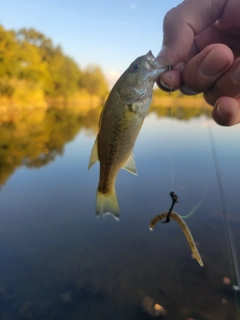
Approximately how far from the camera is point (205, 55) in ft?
5.79

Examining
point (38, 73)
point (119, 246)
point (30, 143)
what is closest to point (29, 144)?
point (30, 143)

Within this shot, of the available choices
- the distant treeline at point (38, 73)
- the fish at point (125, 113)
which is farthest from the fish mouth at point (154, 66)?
the distant treeline at point (38, 73)

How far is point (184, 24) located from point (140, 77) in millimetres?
728

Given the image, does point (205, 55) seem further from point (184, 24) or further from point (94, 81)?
point (94, 81)

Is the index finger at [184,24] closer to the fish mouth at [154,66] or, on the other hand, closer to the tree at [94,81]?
the fish mouth at [154,66]

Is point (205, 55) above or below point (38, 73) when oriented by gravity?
below

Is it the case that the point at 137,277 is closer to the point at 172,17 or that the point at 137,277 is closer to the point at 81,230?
the point at 81,230

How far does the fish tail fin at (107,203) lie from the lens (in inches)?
75.8

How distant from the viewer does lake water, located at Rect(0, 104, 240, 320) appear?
4168 millimetres

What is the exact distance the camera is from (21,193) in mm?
8117

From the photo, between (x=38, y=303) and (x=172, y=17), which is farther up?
(x=172, y=17)

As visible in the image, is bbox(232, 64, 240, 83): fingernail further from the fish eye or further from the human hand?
the fish eye

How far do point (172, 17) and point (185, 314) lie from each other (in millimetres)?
3763

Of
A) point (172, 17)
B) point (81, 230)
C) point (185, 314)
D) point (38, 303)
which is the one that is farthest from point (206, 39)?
point (81, 230)
